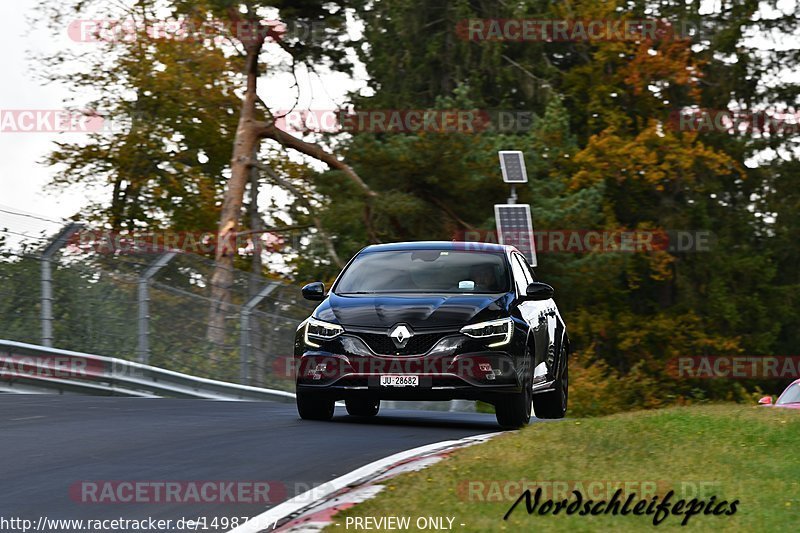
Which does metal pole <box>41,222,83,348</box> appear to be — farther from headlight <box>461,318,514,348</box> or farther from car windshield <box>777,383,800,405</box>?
car windshield <box>777,383,800,405</box>

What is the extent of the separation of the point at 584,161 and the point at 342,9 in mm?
15087

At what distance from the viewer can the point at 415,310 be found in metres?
13.1

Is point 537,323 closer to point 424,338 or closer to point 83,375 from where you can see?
point 424,338

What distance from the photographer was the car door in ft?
45.8

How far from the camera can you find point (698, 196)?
55.4 metres

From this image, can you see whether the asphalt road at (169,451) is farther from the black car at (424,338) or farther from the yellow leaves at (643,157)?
the yellow leaves at (643,157)

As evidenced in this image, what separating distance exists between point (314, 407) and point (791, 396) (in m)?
10.2

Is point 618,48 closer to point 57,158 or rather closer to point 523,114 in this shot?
point 523,114

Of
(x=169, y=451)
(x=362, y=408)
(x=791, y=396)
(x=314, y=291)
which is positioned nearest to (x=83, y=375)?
(x=362, y=408)

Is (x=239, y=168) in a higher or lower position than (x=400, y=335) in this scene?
higher

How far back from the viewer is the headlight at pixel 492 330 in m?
13.0

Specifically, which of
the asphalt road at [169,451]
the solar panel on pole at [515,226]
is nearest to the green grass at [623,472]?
the asphalt road at [169,451]

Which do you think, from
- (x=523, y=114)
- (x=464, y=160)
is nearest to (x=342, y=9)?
(x=464, y=160)

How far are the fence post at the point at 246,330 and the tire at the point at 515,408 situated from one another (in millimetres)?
9058
